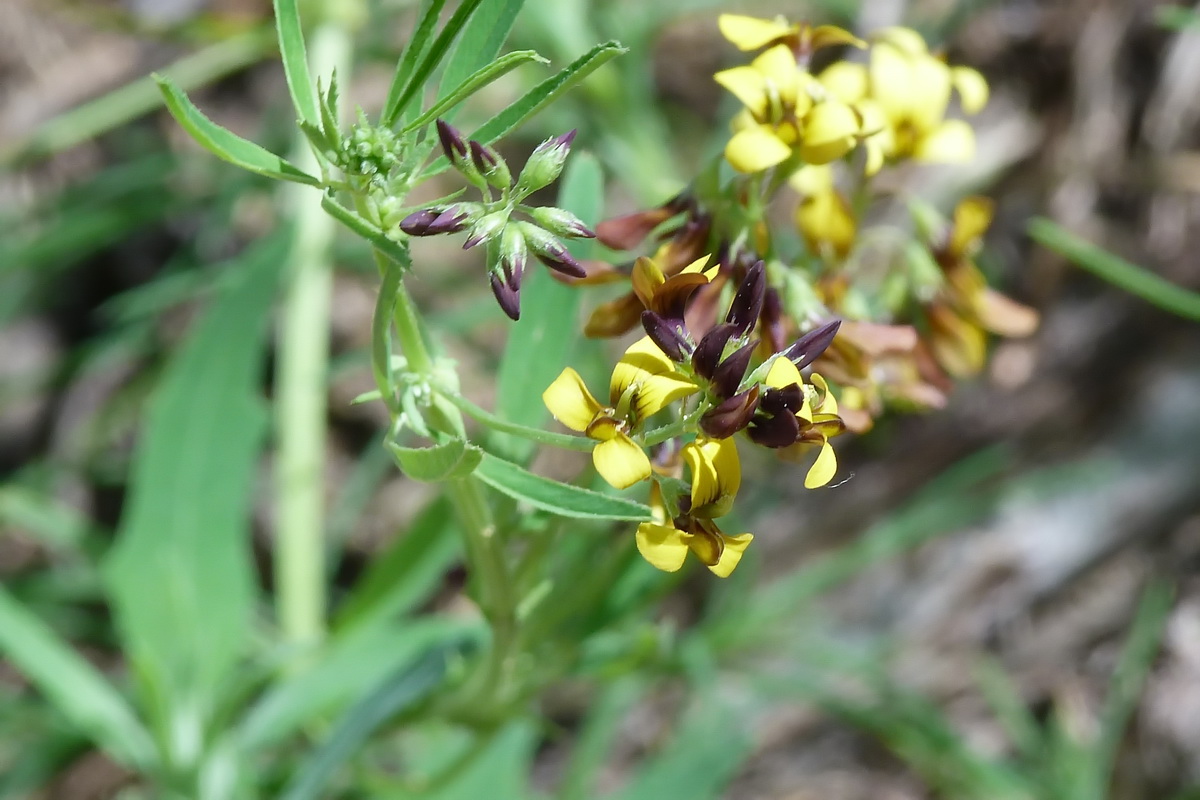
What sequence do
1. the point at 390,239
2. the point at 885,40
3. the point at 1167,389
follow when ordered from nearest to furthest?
1. the point at 390,239
2. the point at 885,40
3. the point at 1167,389

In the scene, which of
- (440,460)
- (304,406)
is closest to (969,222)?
(440,460)

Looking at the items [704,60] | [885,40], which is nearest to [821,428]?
[885,40]

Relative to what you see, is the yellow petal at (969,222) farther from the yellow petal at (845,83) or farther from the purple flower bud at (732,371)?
the purple flower bud at (732,371)

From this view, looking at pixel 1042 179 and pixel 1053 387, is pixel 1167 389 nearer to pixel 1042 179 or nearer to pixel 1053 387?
pixel 1053 387

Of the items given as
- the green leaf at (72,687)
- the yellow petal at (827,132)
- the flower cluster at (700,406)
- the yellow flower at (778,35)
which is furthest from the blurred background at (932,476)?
the flower cluster at (700,406)

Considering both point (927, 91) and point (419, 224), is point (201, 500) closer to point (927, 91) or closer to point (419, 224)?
point (419, 224)

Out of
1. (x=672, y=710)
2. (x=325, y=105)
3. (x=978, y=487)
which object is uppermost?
(x=325, y=105)
